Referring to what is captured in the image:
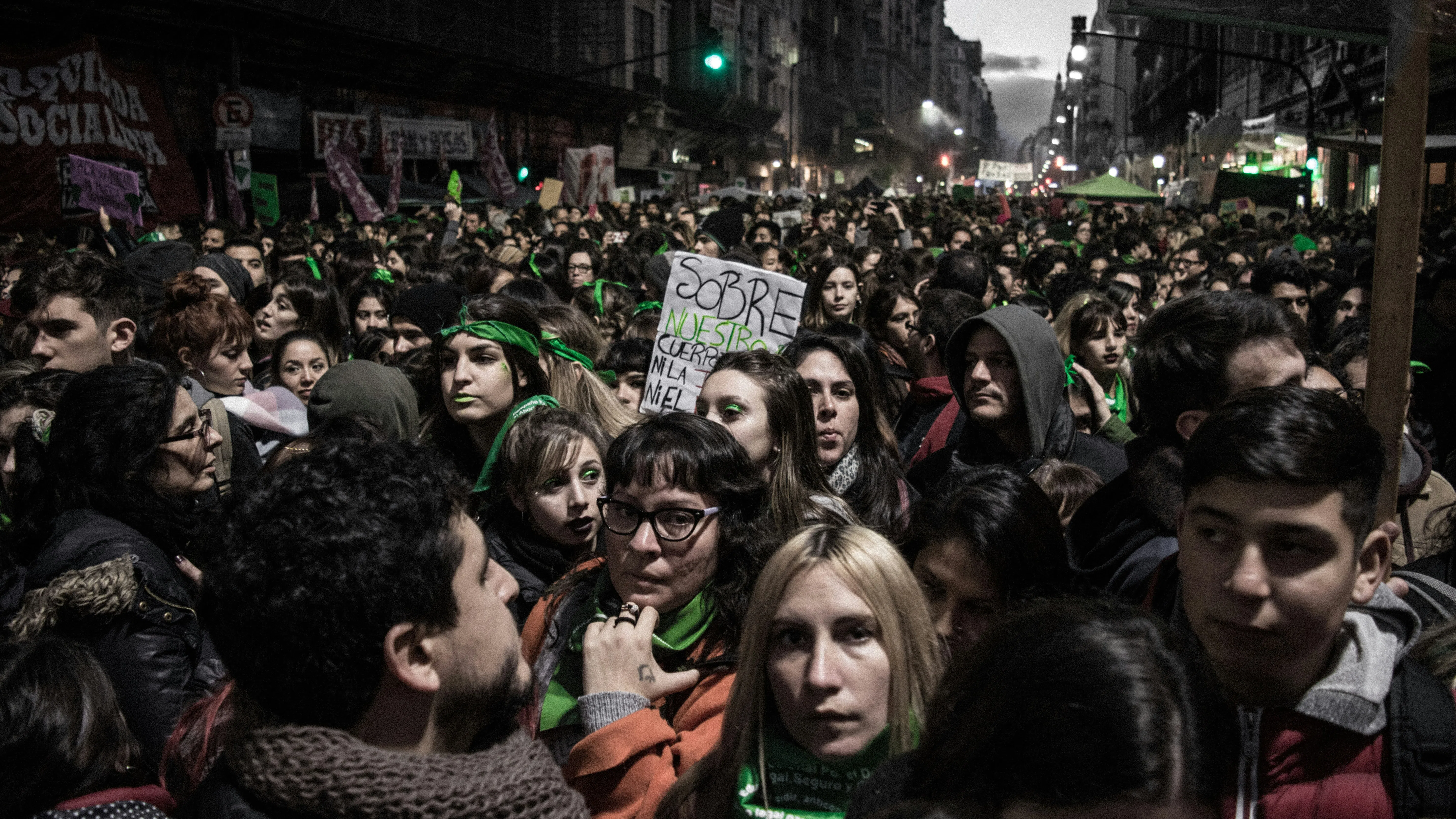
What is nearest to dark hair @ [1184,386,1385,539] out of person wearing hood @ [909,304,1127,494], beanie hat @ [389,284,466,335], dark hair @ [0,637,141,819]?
person wearing hood @ [909,304,1127,494]

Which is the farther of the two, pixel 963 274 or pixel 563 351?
pixel 963 274

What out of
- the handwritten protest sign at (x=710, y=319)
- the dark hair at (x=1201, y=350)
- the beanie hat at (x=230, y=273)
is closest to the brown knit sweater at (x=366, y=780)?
the dark hair at (x=1201, y=350)

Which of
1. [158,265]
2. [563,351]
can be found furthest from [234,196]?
[563,351]

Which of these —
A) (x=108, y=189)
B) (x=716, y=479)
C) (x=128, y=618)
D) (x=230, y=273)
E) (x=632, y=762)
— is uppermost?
(x=108, y=189)

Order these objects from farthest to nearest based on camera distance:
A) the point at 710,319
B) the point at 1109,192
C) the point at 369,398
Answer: the point at 1109,192, the point at 710,319, the point at 369,398

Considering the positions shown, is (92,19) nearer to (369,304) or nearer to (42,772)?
(369,304)

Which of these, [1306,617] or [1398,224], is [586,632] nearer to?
[1306,617]

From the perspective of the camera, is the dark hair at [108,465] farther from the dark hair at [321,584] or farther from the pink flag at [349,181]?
the pink flag at [349,181]

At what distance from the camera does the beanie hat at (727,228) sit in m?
11.6

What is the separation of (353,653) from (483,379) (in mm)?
3022

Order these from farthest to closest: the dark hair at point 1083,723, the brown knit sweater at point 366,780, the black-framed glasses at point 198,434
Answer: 1. the black-framed glasses at point 198,434
2. the brown knit sweater at point 366,780
3. the dark hair at point 1083,723

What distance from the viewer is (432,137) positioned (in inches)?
1073

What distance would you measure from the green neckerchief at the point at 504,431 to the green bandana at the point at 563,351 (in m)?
0.30

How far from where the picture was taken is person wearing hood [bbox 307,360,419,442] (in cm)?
484
